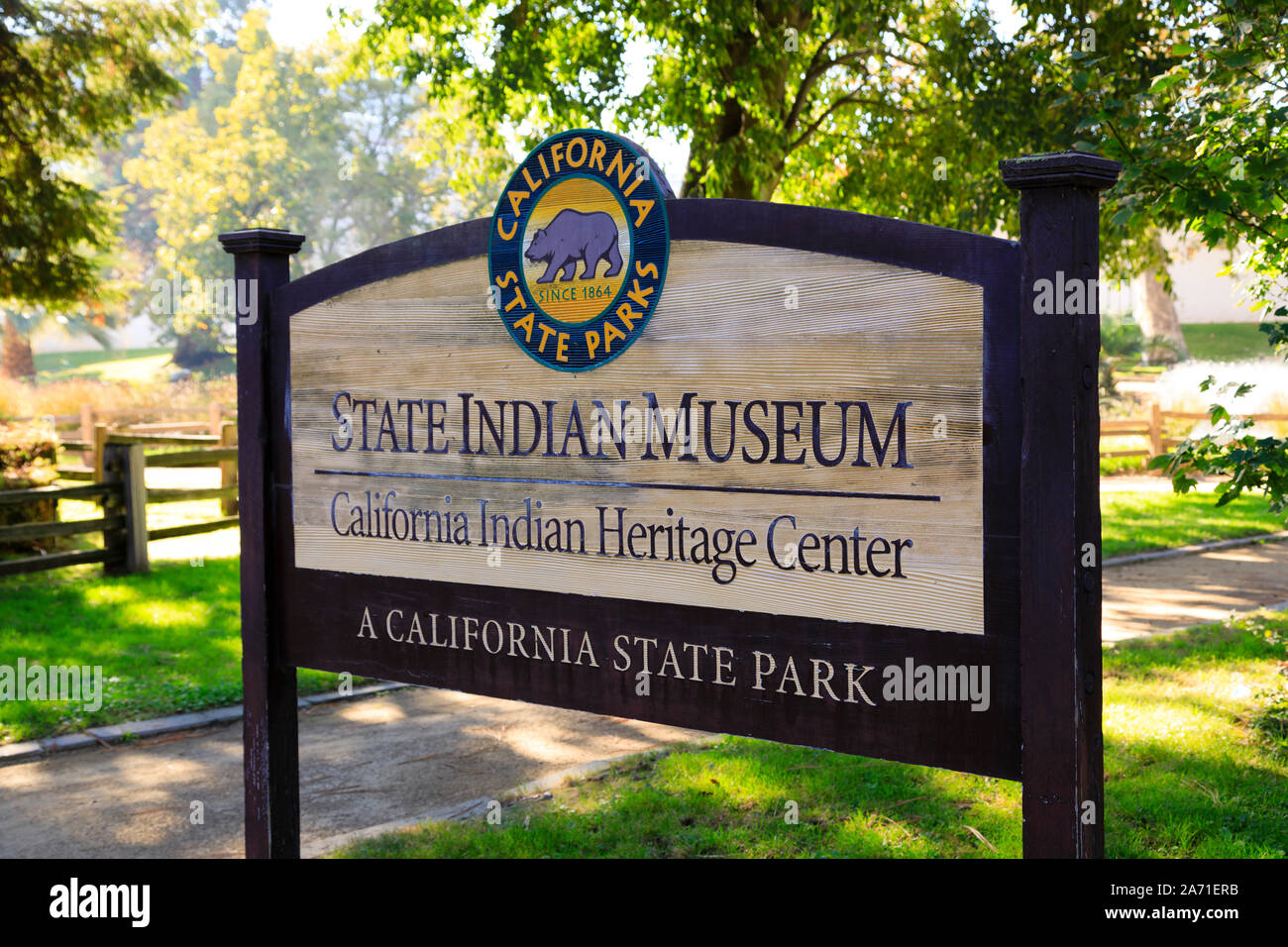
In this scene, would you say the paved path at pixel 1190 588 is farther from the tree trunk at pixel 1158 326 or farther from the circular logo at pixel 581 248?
the tree trunk at pixel 1158 326

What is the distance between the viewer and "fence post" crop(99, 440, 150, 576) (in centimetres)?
Result: 1124

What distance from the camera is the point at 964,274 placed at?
2529 mm

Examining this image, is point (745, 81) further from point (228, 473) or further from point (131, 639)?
point (228, 473)

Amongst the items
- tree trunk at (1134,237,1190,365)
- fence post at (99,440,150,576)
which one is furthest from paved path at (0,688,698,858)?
tree trunk at (1134,237,1190,365)

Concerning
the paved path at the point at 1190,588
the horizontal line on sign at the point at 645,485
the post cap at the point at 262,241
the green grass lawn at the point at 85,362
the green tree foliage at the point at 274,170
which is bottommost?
the paved path at the point at 1190,588

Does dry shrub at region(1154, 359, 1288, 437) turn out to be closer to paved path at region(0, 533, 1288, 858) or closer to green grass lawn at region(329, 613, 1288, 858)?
green grass lawn at region(329, 613, 1288, 858)

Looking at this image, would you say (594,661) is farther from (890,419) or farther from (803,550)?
(890,419)

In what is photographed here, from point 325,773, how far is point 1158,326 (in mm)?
34759

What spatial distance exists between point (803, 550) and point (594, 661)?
0.71m

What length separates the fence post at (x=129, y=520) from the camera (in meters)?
11.2

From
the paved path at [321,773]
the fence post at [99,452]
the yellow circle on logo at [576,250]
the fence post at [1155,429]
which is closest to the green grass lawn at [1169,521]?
the fence post at [1155,429]

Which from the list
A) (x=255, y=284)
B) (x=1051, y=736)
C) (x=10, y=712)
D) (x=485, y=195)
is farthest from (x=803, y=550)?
(x=485, y=195)

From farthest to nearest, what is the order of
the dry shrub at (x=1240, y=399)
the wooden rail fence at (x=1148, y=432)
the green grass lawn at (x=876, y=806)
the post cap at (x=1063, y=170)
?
the dry shrub at (x=1240, y=399)
the wooden rail fence at (x=1148, y=432)
the green grass lawn at (x=876, y=806)
the post cap at (x=1063, y=170)

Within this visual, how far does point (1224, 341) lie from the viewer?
36156mm
